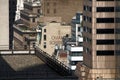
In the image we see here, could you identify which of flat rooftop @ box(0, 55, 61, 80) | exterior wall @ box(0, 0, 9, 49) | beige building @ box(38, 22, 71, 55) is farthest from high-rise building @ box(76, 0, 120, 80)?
beige building @ box(38, 22, 71, 55)

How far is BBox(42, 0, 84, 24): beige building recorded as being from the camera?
544 ft

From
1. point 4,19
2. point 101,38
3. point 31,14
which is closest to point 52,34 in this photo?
point 31,14

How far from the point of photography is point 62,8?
167500 mm

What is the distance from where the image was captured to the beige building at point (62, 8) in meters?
166

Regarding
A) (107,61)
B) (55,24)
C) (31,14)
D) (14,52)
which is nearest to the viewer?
(14,52)

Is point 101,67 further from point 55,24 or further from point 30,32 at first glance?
point 30,32

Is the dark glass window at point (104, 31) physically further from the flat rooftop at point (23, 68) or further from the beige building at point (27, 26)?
the beige building at point (27, 26)

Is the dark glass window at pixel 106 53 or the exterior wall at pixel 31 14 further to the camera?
the exterior wall at pixel 31 14

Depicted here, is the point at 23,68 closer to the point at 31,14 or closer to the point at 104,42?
the point at 104,42

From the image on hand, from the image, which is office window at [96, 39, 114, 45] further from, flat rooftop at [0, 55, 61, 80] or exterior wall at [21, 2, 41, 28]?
exterior wall at [21, 2, 41, 28]

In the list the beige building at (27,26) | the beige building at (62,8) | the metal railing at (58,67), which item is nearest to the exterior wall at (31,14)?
the beige building at (27,26)

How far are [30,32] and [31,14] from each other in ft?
65.8

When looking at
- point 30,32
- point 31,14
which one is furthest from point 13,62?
point 31,14

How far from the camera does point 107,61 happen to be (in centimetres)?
8062
